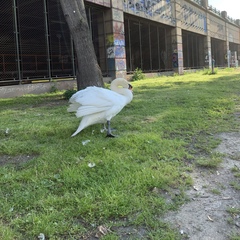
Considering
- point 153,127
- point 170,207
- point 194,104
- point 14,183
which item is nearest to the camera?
point 170,207

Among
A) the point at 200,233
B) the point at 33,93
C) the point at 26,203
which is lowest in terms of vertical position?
the point at 200,233

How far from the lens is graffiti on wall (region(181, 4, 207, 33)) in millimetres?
23953

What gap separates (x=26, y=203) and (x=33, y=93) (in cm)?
907

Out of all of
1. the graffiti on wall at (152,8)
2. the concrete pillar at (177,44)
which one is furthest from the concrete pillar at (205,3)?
the graffiti on wall at (152,8)

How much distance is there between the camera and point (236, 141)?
14.8 ft

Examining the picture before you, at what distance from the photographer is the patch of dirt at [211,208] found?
2293 mm

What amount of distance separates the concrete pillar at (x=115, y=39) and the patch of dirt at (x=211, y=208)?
39.2ft

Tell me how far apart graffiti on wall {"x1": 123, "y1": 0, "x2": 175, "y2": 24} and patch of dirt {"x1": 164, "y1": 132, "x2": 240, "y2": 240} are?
46.6 ft

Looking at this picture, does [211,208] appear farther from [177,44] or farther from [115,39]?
[177,44]

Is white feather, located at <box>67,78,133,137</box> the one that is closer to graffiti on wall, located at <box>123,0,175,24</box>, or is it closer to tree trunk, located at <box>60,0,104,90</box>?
tree trunk, located at <box>60,0,104,90</box>

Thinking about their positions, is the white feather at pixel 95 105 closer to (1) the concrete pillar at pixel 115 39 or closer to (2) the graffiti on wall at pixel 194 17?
(1) the concrete pillar at pixel 115 39

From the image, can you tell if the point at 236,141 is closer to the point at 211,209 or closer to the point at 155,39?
the point at 211,209

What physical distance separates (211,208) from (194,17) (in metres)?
25.9

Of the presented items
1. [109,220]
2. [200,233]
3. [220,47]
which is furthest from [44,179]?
[220,47]
